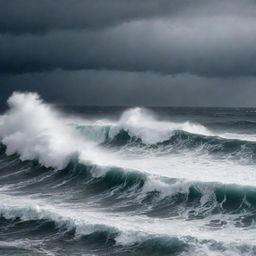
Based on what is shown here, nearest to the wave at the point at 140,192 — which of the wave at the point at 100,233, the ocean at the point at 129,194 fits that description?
the ocean at the point at 129,194

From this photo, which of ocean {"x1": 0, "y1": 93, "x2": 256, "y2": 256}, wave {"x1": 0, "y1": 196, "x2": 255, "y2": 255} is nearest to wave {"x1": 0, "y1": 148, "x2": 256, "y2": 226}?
ocean {"x1": 0, "y1": 93, "x2": 256, "y2": 256}

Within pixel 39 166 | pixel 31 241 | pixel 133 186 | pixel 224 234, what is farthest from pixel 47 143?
pixel 224 234

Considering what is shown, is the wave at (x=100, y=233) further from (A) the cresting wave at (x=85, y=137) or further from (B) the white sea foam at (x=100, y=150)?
(A) the cresting wave at (x=85, y=137)

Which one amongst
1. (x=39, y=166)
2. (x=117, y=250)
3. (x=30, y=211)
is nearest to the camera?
(x=117, y=250)

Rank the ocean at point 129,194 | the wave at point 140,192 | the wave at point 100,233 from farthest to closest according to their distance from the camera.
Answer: the wave at point 140,192 → the ocean at point 129,194 → the wave at point 100,233

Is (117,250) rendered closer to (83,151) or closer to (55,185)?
(55,185)

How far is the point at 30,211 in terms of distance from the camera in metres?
21.3

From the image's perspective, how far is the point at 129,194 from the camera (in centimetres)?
2488

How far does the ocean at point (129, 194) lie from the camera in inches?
679

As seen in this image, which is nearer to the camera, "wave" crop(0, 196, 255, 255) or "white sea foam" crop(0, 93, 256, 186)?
"wave" crop(0, 196, 255, 255)

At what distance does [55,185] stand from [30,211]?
7.10 m

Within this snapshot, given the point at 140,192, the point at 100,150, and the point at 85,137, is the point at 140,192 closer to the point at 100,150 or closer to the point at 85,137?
the point at 100,150

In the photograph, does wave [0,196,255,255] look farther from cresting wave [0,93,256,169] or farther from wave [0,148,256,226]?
cresting wave [0,93,256,169]

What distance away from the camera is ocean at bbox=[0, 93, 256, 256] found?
17.2m
